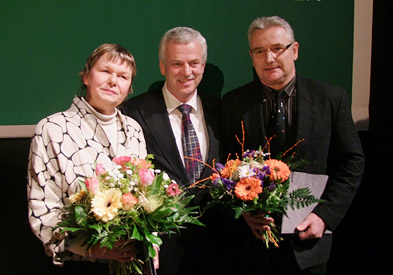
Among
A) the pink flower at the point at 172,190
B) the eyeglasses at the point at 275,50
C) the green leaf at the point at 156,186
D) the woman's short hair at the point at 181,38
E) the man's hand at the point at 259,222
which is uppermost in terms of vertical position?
the woman's short hair at the point at 181,38

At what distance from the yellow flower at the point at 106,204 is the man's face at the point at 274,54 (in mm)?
1157

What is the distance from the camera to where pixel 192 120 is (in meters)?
2.34

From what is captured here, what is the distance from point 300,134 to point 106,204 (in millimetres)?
1146

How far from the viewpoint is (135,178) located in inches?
63.6

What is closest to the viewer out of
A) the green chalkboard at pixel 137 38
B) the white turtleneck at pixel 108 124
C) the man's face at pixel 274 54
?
the white turtleneck at pixel 108 124

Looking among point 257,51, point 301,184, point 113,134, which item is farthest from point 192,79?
point 301,184

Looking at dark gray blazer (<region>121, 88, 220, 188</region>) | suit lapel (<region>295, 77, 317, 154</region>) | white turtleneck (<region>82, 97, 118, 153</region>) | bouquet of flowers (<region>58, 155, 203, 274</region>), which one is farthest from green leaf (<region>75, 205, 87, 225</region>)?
suit lapel (<region>295, 77, 317, 154</region>)

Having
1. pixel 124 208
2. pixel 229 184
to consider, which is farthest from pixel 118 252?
pixel 229 184

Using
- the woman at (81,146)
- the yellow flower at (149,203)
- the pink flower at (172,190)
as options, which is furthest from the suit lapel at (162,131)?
the yellow flower at (149,203)

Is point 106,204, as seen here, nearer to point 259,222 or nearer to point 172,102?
point 259,222

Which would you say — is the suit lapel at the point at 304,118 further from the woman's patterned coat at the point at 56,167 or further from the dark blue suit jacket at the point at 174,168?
the woman's patterned coat at the point at 56,167

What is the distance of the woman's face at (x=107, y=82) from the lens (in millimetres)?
1938

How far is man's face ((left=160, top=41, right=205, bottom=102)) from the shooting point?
2.24 metres

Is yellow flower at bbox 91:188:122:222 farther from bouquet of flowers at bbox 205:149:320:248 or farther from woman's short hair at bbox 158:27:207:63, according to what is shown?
woman's short hair at bbox 158:27:207:63
